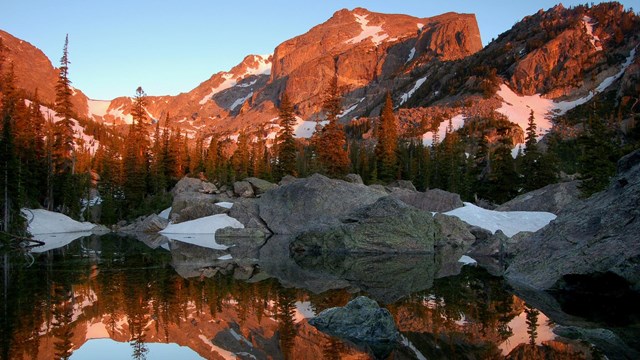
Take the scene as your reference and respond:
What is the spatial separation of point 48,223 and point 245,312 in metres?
35.1

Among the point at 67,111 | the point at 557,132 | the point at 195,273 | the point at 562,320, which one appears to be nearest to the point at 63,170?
the point at 67,111

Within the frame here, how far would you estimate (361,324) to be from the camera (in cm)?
845

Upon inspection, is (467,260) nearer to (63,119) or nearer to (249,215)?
(249,215)

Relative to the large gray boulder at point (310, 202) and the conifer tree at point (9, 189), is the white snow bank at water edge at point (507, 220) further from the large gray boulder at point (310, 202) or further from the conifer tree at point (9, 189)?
the conifer tree at point (9, 189)

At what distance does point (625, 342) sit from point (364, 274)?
8.91 m

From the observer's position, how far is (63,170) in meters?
47.1

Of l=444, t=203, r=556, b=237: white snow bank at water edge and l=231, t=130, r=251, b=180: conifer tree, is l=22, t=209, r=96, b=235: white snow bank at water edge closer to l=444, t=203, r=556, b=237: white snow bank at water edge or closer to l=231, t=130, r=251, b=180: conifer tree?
l=231, t=130, r=251, b=180: conifer tree

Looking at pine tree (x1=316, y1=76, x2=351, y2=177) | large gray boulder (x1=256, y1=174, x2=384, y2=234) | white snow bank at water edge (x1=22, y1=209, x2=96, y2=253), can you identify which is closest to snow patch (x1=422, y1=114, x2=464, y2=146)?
pine tree (x1=316, y1=76, x2=351, y2=177)

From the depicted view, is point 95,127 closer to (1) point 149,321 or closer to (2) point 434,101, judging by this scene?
(2) point 434,101

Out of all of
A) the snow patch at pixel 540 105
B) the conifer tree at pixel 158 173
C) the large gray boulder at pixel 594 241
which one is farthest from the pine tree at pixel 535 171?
the snow patch at pixel 540 105

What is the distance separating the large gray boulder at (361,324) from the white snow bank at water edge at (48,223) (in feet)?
109

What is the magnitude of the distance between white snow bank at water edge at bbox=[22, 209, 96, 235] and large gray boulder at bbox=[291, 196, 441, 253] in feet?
75.2

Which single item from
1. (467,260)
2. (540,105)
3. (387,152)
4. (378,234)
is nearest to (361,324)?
(467,260)

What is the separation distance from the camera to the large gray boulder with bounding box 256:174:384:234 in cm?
3369
